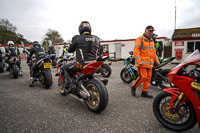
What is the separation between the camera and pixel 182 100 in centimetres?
174

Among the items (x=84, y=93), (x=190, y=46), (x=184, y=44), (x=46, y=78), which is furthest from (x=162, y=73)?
(x=190, y=46)

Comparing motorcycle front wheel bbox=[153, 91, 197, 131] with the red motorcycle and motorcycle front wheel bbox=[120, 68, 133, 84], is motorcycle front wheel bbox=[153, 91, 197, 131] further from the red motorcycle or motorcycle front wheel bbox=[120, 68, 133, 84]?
motorcycle front wheel bbox=[120, 68, 133, 84]

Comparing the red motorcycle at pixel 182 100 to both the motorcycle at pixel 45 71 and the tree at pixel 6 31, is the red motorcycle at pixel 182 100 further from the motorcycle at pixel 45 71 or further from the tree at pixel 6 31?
the tree at pixel 6 31

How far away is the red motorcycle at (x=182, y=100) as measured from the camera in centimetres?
160

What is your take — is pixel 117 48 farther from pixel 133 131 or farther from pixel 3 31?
pixel 3 31

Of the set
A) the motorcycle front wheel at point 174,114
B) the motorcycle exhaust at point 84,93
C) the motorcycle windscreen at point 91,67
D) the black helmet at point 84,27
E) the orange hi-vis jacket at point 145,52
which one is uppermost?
the black helmet at point 84,27

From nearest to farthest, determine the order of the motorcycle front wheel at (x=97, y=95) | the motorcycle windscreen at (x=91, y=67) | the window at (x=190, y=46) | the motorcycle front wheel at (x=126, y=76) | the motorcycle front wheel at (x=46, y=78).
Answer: the motorcycle front wheel at (x=97, y=95) < the motorcycle windscreen at (x=91, y=67) < the motorcycle front wheel at (x=46, y=78) < the motorcycle front wheel at (x=126, y=76) < the window at (x=190, y=46)

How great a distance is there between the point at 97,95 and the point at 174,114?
4.29ft

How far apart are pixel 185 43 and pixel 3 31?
A: 43.8 metres

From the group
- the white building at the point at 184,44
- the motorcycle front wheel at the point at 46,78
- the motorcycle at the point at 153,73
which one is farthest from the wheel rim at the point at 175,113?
→ the white building at the point at 184,44

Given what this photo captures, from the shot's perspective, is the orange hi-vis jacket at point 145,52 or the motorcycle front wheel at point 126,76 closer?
the orange hi-vis jacket at point 145,52

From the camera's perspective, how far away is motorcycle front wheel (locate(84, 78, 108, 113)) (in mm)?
2168

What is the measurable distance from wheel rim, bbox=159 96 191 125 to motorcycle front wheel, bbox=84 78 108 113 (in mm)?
969

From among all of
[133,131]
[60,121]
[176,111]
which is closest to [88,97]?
[60,121]
